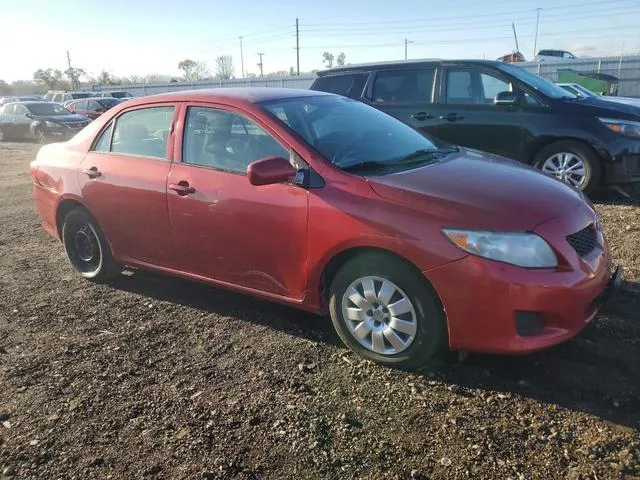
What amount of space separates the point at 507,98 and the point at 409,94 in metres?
1.39

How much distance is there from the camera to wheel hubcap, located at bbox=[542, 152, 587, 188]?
666 centimetres

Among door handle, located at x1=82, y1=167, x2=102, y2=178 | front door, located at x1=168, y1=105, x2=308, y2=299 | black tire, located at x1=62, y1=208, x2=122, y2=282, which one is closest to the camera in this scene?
front door, located at x1=168, y1=105, x2=308, y2=299

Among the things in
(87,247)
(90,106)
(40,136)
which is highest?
(90,106)

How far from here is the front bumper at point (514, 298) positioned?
2.79 meters

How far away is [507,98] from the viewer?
6.98 meters

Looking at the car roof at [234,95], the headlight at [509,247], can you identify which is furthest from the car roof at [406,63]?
the headlight at [509,247]

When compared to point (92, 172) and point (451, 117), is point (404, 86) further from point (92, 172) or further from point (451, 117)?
point (92, 172)

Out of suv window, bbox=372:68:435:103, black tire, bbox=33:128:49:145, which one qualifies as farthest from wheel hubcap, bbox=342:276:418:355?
black tire, bbox=33:128:49:145

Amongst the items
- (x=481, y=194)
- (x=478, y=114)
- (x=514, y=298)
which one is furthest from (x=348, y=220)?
(x=478, y=114)

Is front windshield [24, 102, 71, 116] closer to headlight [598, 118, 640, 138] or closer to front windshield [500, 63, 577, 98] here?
front windshield [500, 63, 577, 98]

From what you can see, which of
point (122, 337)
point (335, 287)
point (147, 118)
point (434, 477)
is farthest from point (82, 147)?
point (434, 477)

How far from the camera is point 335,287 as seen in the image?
3.30m

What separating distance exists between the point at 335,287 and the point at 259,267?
59 cm

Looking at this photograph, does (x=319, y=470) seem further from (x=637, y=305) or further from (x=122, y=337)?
(x=637, y=305)
